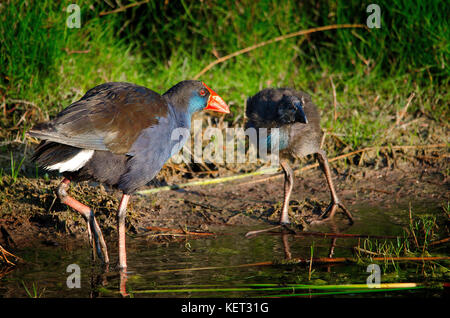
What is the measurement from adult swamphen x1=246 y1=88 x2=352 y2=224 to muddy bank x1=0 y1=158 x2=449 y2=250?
0.75 ft

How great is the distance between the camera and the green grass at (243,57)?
5.66m

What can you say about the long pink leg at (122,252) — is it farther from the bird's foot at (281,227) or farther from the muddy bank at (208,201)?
the bird's foot at (281,227)

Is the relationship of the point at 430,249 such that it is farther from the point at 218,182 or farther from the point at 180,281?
the point at 218,182

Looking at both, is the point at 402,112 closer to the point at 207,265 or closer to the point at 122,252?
the point at 207,265

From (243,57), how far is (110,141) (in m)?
3.51

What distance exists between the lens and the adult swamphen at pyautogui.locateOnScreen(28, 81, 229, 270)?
3633 millimetres

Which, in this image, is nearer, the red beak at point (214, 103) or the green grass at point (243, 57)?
the red beak at point (214, 103)

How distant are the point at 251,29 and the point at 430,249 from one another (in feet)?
12.8

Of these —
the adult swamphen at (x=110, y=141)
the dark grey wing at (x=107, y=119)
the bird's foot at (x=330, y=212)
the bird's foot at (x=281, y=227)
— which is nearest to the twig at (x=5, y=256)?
the adult swamphen at (x=110, y=141)

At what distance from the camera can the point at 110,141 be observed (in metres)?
3.71

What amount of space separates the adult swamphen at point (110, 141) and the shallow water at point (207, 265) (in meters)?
0.23

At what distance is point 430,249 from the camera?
388cm

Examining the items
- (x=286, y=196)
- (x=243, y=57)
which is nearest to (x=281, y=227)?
(x=286, y=196)
